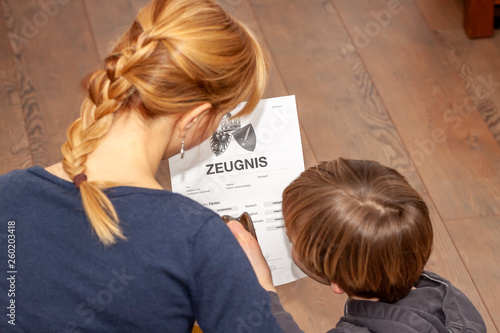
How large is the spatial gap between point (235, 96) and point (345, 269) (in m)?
0.29

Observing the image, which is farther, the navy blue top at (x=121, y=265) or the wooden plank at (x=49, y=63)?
the wooden plank at (x=49, y=63)

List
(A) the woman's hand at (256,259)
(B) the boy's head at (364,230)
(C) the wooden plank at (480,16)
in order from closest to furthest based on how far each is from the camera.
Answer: (B) the boy's head at (364,230)
(A) the woman's hand at (256,259)
(C) the wooden plank at (480,16)

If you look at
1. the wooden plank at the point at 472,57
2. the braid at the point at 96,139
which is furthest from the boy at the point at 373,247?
the wooden plank at the point at 472,57

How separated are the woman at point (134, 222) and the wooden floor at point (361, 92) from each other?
0.61 meters

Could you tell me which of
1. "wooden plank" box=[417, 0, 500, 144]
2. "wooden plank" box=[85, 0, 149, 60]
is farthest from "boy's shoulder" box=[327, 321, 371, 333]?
"wooden plank" box=[85, 0, 149, 60]

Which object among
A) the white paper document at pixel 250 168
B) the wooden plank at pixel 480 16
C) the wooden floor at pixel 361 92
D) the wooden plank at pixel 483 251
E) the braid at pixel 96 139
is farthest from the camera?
the wooden plank at pixel 480 16

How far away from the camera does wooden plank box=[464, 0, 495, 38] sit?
1.77 meters

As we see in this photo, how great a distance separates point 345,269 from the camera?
837 mm

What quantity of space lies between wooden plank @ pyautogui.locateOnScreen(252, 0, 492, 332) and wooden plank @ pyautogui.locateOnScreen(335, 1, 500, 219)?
3cm

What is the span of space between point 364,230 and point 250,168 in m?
0.34

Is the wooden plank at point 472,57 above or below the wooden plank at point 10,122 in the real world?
below

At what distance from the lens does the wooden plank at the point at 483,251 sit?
50.2 inches

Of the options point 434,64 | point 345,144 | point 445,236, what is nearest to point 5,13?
point 345,144

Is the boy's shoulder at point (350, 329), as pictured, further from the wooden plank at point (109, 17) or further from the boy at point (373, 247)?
the wooden plank at point (109, 17)
